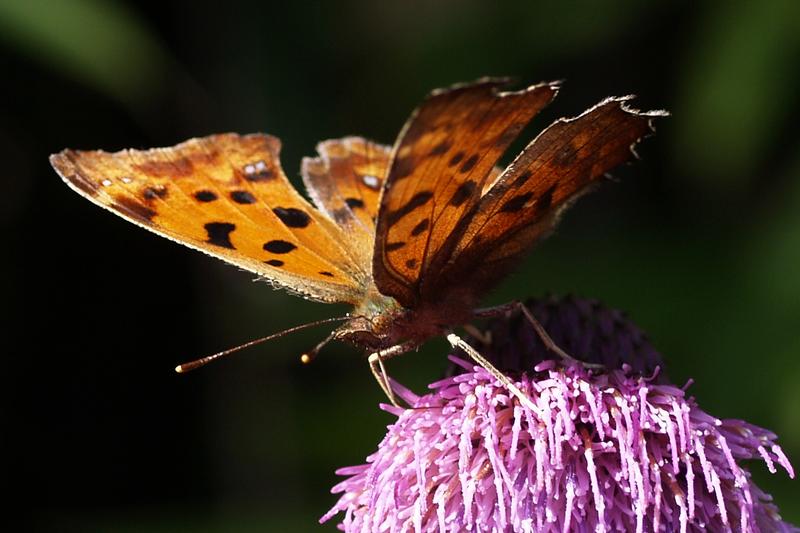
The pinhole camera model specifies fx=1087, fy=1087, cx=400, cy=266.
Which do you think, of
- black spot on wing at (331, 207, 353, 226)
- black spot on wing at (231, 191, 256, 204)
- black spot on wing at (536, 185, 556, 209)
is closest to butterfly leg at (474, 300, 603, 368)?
black spot on wing at (536, 185, 556, 209)

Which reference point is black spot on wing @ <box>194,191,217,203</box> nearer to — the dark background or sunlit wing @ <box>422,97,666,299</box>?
sunlit wing @ <box>422,97,666,299</box>

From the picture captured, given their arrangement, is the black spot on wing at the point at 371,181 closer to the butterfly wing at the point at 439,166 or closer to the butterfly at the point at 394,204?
the butterfly at the point at 394,204

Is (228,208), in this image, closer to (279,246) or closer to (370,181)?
(279,246)

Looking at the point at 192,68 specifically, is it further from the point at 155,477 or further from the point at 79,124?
the point at 155,477

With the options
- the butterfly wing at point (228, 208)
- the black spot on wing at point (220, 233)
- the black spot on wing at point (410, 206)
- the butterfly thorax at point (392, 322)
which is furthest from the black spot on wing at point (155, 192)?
the black spot on wing at point (410, 206)

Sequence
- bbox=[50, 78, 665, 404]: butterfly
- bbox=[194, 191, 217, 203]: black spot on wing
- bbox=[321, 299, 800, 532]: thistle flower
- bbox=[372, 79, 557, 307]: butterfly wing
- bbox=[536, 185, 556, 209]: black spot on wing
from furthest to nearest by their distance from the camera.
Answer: bbox=[194, 191, 217, 203]: black spot on wing < bbox=[536, 185, 556, 209]: black spot on wing < bbox=[321, 299, 800, 532]: thistle flower < bbox=[50, 78, 665, 404]: butterfly < bbox=[372, 79, 557, 307]: butterfly wing

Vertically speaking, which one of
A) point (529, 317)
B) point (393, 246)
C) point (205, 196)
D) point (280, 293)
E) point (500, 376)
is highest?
point (280, 293)

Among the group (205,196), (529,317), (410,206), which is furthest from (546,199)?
(205,196)
